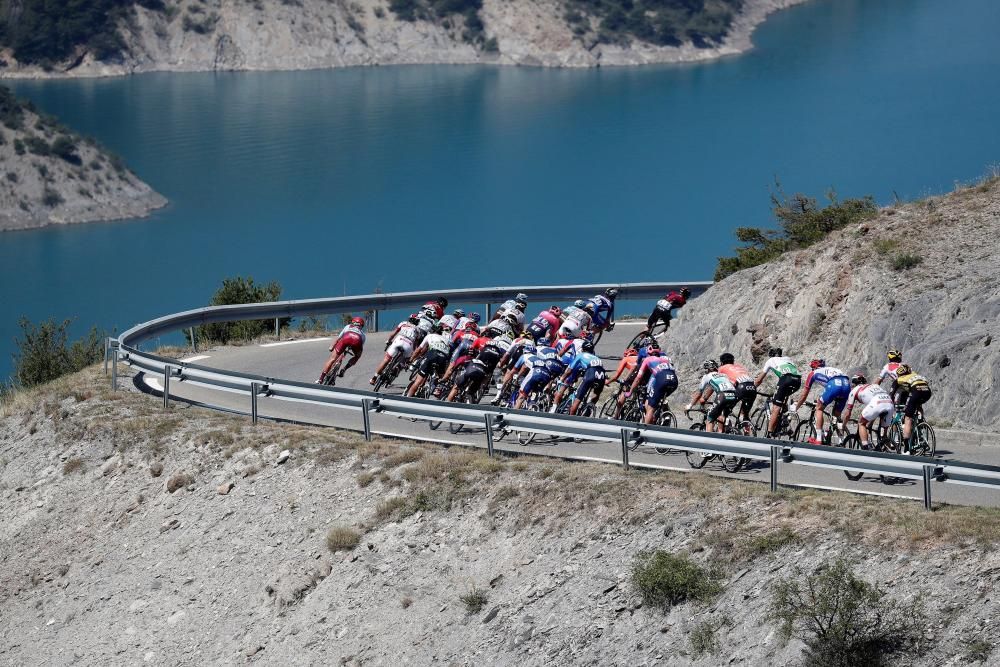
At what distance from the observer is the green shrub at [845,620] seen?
41.8 feet

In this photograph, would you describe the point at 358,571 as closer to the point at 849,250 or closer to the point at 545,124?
the point at 849,250

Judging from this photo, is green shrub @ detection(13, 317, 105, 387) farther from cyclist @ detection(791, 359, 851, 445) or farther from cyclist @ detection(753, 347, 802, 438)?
cyclist @ detection(791, 359, 851, 445)

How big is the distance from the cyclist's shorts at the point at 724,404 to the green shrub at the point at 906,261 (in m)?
6.21

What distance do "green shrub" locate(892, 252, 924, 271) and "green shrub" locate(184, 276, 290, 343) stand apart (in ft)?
44.6

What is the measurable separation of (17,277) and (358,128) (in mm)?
46835

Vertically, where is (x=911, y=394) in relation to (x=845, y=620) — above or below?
above

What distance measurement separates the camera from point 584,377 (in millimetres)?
20625

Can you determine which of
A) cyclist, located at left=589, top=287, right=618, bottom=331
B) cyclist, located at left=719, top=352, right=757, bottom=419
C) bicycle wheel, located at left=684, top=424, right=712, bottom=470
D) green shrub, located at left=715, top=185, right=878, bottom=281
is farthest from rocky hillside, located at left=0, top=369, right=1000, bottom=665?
green shrub, located at left=715, top=185, right=878, bottom=281

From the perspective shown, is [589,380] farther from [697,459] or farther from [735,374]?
[697,459]

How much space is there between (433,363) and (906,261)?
7.66 m

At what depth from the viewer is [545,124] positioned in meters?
138

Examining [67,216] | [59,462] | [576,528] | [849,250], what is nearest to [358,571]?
[576,528]

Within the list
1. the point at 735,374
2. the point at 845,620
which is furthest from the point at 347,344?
the point at 845,620

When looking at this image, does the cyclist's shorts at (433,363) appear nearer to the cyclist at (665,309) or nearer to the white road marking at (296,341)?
the cyclist at (665,309)
